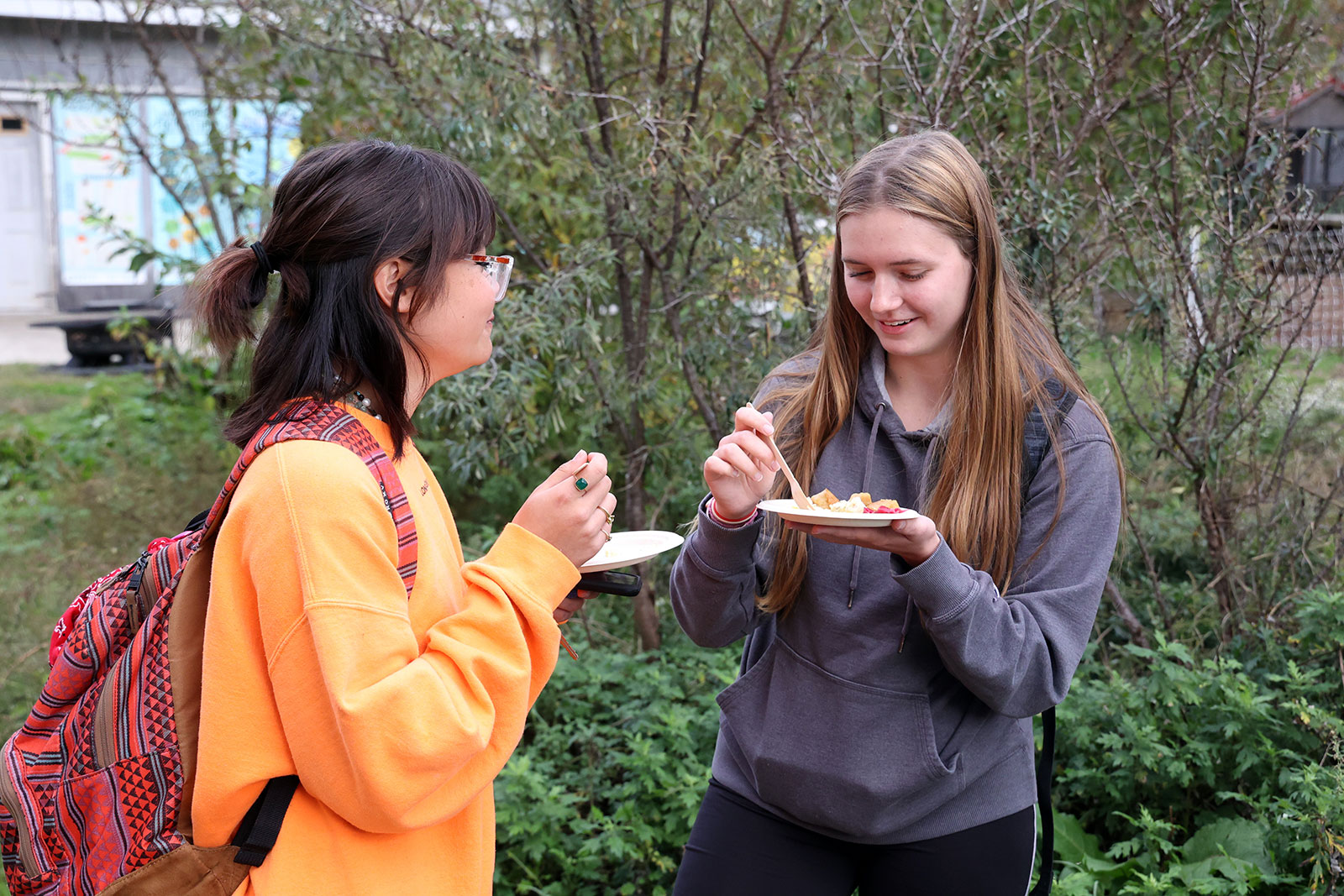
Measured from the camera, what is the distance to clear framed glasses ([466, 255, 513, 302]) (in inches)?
66.9

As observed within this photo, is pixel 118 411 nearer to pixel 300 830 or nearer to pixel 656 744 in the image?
pixel 656 744

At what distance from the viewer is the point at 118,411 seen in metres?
7.97

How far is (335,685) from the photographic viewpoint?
4.39 ft

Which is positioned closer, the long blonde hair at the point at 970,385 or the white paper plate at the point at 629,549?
the white paper plate at the point at 629,549

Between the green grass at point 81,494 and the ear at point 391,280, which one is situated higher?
the ear at point 391,280

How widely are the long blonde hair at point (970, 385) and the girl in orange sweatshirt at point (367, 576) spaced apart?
0.56 metres

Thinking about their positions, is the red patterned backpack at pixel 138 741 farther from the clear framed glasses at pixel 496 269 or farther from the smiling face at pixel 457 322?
the clear framed glasses at pixel 496 269

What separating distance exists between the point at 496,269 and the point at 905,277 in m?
0.72

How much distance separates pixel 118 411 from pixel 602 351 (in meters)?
5.22

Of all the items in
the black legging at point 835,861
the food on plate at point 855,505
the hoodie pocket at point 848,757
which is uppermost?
the food on plate at point 855,505

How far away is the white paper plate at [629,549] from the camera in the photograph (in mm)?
1789

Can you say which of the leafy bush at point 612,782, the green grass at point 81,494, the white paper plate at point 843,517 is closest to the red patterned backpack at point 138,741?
the white paper plate at point 843,517

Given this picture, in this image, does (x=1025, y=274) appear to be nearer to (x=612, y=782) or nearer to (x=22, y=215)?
(x=612, y=782)

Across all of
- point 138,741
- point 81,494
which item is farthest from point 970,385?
point 81,494
